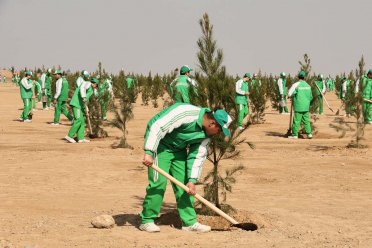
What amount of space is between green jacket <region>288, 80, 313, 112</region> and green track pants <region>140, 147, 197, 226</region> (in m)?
10.0

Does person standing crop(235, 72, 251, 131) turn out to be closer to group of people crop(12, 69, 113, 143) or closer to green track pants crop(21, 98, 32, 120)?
group of people crop(12, 69, 113, 143)

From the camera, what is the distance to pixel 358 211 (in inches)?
323

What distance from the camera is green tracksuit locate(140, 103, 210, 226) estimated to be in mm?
6293

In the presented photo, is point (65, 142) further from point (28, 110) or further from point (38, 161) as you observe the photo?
point (28, 110)

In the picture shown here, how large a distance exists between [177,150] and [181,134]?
0.27 m

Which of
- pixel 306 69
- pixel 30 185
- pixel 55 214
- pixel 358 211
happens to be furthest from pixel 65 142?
pixel 358 211

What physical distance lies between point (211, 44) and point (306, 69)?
33.6 feet

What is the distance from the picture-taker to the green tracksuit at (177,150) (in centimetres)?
629

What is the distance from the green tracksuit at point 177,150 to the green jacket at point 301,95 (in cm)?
994

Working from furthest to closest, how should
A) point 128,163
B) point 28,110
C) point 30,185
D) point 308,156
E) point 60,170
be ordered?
point 28,110
point 308,156
point 128,163
point 60,170
point 30,185

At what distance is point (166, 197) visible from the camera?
9.17m

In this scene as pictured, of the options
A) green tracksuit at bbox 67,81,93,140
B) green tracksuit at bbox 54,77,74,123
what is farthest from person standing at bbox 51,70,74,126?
green tracksuit at bbox 67,81,93,140

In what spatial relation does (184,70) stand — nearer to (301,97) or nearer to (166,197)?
(301,97)

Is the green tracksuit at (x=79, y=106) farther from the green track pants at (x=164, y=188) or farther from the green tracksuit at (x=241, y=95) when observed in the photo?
the green track pants at (x=164, y=188)
